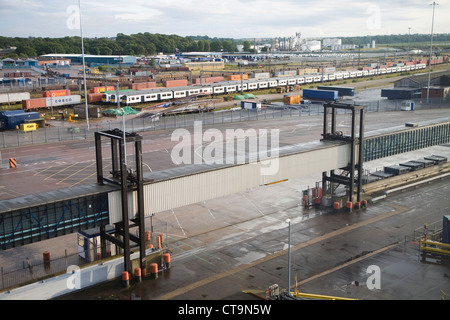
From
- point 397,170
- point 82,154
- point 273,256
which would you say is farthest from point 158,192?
point 82,154

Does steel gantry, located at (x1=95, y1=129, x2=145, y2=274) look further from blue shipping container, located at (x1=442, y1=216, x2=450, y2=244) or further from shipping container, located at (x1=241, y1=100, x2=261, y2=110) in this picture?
shipping container, located at (x1=241, y1=100, x2=261, y2=110)

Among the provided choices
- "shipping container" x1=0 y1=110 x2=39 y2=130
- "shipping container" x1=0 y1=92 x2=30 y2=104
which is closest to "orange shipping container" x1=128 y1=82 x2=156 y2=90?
"shipping container" x1=0 y1=92 x2=30 y2=104

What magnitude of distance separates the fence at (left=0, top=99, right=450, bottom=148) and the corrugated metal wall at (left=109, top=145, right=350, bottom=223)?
136 ft

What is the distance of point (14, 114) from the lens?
8200cm

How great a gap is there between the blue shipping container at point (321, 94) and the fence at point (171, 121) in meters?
8.03

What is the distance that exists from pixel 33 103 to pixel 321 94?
63.3 m

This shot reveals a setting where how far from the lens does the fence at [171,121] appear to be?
7362 cm

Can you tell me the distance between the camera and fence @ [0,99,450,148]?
73.6 m

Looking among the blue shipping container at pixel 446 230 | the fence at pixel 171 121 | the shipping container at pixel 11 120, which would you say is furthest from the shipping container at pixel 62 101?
the blue shipping container at pixel 446 230

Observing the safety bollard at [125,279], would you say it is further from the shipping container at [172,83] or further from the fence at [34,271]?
the shipping container at [172,83]

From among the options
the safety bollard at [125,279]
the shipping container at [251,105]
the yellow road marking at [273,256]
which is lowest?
the yellow road marking at [273,256]

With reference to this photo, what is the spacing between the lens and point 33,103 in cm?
9944

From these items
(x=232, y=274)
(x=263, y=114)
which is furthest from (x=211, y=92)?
(x=232, y=274)
